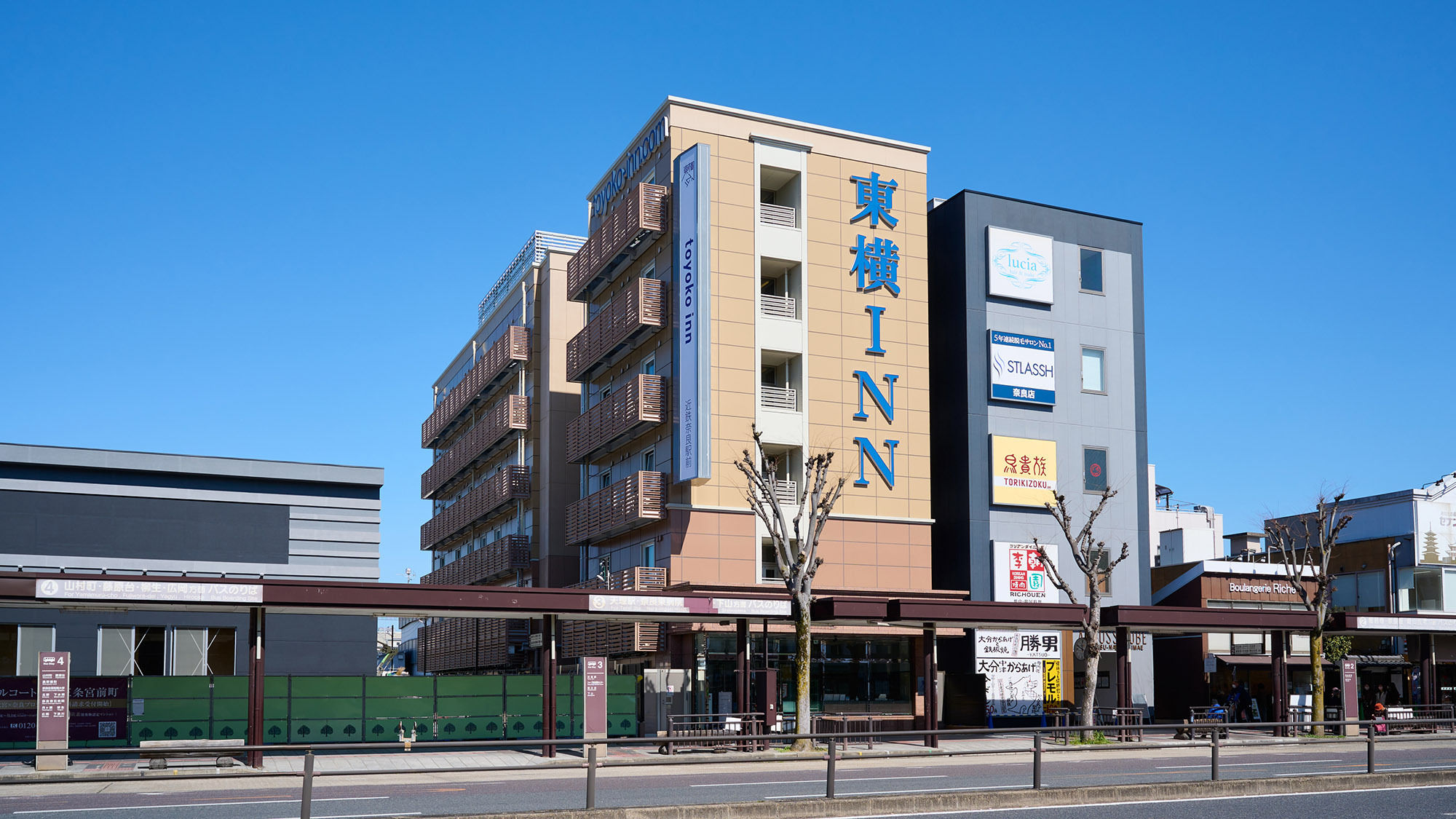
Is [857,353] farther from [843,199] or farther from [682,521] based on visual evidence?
[682,521]

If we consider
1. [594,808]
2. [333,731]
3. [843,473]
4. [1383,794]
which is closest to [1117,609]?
[843,473]

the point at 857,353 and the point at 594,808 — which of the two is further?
the point at 857,353

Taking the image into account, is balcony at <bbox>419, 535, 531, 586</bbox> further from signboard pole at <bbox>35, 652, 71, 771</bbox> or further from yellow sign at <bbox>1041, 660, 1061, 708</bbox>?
signboard pole at <bbox>35, 652, 71, 771</bbox>

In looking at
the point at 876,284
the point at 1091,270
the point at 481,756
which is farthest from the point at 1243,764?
the point at 1091,270

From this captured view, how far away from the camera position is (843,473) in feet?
153

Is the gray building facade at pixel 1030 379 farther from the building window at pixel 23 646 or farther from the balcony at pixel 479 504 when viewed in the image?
the building window at pixel 23 646

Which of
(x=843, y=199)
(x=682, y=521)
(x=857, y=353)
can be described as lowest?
(x=682, y=521)

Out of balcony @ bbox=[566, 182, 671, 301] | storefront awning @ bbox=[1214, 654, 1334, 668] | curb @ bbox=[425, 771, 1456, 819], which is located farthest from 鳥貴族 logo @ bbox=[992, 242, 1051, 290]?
curb @ bbox=[425, 771, 1456, 819]

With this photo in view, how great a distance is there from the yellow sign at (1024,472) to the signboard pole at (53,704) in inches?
1252

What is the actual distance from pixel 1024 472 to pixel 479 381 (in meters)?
30.4

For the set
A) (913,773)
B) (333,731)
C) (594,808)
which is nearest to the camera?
(594,808)

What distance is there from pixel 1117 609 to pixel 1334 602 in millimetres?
29927

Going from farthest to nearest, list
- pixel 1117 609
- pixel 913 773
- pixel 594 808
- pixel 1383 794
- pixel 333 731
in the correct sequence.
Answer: pixel 1117 609, pixel 333 731, pixel 913 773, pixel 1383 794, pixel 594 808

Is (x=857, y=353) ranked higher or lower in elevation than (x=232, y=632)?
higher
